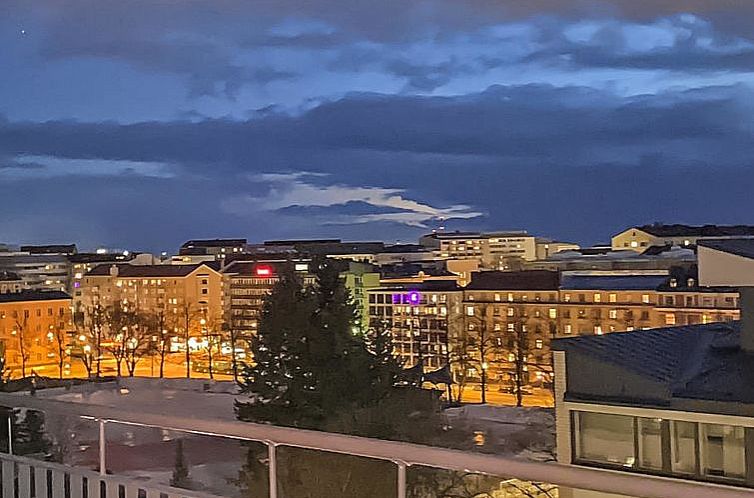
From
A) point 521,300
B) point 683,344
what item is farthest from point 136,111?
point 683,344

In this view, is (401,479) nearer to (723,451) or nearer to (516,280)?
(723,451)

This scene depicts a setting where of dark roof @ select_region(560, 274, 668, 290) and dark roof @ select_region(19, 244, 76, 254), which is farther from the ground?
dark roof @ select_region(19, 244, 76, 254)

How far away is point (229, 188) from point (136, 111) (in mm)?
4255

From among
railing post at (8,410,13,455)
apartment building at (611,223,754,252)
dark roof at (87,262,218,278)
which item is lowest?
railing post at (8,410,13,455)

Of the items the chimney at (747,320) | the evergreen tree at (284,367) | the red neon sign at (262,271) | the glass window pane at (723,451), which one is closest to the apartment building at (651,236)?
the red neon sign at (262,271)

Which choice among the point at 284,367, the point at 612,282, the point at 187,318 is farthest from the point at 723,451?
the point at 187,318

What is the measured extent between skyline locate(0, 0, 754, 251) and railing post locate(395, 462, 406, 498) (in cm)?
1281

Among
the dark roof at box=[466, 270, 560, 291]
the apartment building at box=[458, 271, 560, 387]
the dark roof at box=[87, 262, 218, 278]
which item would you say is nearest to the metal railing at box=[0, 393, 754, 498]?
the apartment building at box=[458, 271, 560, 387]

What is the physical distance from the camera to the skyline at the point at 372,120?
59.3ft

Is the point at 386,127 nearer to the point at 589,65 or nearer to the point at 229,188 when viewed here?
the point at 229,188

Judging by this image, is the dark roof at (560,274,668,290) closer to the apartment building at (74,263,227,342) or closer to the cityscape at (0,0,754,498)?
the cityscape at (0,0,754,498)

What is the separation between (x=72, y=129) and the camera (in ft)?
81.6

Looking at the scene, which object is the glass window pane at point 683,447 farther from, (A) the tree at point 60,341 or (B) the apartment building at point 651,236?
(A) the tree at point 60,341

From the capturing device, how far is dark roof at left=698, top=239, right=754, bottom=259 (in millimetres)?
4035
